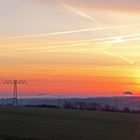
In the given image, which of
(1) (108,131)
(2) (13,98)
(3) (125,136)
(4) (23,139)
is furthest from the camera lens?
(2) (13,98)

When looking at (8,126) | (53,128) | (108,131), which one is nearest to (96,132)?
(108,131)

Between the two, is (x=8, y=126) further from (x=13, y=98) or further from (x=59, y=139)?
(x=13, y=98)

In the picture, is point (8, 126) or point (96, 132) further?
point (8, 126)

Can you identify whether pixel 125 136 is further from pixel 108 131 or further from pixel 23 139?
pixel 23 139

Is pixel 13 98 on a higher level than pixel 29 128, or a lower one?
higher

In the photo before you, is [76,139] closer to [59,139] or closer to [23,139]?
[59,139]

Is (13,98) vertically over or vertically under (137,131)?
over

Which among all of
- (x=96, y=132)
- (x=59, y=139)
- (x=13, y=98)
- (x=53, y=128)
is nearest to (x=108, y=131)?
(x=96, y=132)

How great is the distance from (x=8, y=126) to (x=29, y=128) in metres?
1.97

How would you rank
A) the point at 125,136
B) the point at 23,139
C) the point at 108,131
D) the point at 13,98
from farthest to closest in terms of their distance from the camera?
the point at 13,98 < the point at 108,131 < the point at 125,136 < the point at 23,139

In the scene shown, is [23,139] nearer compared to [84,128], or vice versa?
[23,139]

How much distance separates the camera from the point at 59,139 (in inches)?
1243

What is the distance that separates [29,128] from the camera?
125 feet

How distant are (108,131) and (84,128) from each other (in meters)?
2.64
